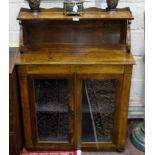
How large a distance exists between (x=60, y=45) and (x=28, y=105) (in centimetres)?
55

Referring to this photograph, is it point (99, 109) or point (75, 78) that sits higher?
point (75, 78)

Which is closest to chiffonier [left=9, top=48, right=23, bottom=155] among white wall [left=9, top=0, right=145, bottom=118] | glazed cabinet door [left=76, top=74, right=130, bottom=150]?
white wall [left=9, top=0, right=145, bottom=118]

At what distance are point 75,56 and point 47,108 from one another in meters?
0.48

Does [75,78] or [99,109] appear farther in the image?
[99,109]

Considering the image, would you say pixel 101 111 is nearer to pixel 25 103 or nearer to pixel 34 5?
pixel 25 103

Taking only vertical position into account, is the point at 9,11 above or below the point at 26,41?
above

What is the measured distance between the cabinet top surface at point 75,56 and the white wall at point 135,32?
25cm

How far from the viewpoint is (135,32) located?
273 centimetres

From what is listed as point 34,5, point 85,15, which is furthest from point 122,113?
point 34,5

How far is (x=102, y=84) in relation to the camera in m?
2.46
